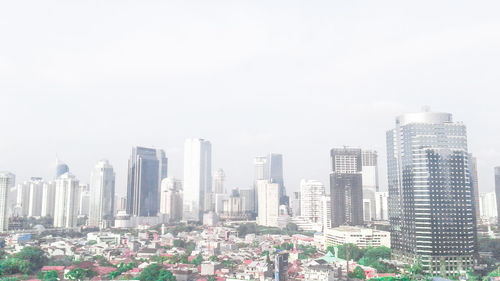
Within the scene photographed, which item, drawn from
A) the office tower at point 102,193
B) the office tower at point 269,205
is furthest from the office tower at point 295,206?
the office tower at point 102,193

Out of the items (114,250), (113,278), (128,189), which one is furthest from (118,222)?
(113,278)

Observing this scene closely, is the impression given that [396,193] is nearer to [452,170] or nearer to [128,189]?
[452,170]

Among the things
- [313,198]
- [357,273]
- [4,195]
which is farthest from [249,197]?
[357,273]

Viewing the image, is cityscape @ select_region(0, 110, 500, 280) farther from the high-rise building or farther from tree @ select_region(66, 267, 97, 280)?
the high-rise building

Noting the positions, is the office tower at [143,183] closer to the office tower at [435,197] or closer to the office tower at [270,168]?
the office tower at [270,168]

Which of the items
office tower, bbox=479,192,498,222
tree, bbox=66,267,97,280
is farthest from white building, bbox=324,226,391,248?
office tower, bbox=479,192,498,222
